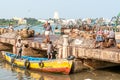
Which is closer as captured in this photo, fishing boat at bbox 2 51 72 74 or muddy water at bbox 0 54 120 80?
fishing boat at bbox 2 51 72 74

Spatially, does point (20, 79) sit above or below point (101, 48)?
below

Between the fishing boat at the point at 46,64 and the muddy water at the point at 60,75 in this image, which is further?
the muddy water at the point at 60,75

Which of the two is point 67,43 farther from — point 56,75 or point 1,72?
point 1,72

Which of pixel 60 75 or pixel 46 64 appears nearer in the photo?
pixel 60 75

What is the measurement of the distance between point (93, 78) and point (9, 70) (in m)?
7.18

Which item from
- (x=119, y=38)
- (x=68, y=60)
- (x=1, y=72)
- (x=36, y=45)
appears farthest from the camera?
(x=36, y=45)

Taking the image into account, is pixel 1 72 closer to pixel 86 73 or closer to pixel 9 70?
pixel 9 70

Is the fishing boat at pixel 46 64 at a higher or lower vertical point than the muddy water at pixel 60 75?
higher

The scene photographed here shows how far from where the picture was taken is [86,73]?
22.2m

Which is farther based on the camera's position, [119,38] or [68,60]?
[119,38]

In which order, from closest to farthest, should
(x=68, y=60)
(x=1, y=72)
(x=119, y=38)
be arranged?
(x=68, y=60) → (x=119, y=38) → (x=1, y=72)

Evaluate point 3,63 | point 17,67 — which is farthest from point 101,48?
point 3,63

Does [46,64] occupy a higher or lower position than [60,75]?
higher

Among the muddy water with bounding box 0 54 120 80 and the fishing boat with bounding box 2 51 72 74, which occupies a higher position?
the fishing boat with bounding box 2 51 72 74
